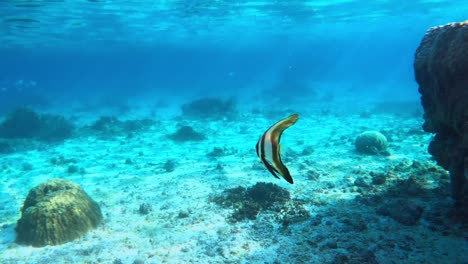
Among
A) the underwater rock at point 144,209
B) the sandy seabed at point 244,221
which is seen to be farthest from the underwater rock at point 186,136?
the underwater rock at point 144,209

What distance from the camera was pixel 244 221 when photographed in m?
7.12

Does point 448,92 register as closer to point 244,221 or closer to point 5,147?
point 244,221

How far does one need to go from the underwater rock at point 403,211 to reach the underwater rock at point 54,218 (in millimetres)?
7323

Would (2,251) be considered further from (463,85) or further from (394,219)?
(463,85)

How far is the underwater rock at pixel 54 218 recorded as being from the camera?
6906mm

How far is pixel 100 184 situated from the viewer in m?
11.2

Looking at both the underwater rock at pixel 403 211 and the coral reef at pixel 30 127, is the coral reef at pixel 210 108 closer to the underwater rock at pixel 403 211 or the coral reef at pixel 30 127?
the coral reef at pixel 30 127

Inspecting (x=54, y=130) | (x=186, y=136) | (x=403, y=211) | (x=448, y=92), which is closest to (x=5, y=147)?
(x=54, y=130)

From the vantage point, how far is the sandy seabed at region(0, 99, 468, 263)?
5.57 meters

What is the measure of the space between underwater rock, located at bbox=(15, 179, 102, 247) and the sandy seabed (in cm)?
22

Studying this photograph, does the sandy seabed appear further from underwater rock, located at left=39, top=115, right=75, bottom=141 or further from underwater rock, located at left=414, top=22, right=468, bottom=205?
underwater rock, located at left=39, top=115, right=75, bottom=141

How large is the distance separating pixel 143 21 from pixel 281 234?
1400 inches

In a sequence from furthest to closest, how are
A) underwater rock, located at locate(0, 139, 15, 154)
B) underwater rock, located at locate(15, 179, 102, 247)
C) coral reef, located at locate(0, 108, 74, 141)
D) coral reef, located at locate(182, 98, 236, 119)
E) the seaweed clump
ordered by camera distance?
1. coral reef, located at locate(182, 98, 236, 119)
2. coral reef, located at locate(0, 108, 74, 141)
3. underwater rock, located at locate(0, 139, 15, 154)
4. the seaweed clump
5. underwater rock, located at locate(15, 179, 102, 247)

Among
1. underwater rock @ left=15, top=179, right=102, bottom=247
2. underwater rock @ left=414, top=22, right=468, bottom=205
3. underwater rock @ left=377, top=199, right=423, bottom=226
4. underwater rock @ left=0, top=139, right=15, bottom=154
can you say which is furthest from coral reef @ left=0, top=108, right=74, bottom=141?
underwater rock @ left=414, top=22, right=468, bottom=205
